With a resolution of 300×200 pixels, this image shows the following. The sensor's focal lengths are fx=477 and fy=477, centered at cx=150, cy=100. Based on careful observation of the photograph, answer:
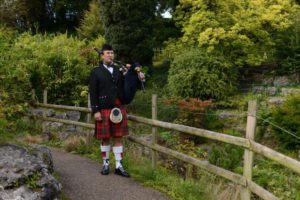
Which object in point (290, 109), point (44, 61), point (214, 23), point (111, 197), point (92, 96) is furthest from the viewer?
point (214, 23)

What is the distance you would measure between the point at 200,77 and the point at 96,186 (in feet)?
29.8

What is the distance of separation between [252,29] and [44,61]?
23.5ft

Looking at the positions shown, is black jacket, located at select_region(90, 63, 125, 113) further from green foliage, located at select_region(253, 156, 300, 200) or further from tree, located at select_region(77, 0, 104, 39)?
tree, located at select_region(77, 0, 104, 39)

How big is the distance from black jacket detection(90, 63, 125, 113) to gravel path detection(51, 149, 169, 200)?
1.02 m

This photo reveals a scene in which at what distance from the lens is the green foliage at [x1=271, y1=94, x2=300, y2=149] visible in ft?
36.7

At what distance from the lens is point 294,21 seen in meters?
18.1

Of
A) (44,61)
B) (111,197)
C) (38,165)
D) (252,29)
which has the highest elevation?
(252,29)

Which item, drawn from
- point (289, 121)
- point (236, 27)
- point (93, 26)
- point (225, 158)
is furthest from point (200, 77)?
point (93, 26)

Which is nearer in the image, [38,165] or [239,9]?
[38,165]

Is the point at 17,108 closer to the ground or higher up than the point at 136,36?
closer to the ground

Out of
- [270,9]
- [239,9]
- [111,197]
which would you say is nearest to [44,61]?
[239,9]

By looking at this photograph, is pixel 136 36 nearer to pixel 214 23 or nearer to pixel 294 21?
pixel 214 23

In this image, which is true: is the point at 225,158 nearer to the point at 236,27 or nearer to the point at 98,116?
the point at 98,116

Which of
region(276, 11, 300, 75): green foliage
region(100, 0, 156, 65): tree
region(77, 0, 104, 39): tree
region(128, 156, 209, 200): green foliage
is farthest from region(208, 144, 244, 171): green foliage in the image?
region(77, 0, 104, 39): tree
